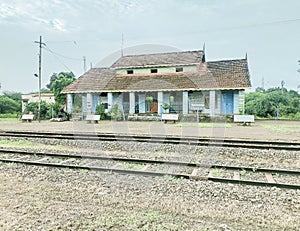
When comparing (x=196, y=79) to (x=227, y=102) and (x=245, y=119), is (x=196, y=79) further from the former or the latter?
(x=245, y=119)

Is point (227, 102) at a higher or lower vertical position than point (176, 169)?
higher

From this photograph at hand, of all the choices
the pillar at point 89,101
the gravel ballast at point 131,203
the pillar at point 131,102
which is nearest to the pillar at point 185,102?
the pillar at point 131,102

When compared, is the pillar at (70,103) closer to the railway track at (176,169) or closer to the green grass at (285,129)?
the railway track at (176,169)

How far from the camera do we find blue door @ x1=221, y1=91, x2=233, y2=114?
21.7m

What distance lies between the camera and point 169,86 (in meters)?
22.8

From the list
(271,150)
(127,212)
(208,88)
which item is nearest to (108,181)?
(127,212)

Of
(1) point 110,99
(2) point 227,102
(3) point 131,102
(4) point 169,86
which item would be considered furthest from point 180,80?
(1) point 110,99

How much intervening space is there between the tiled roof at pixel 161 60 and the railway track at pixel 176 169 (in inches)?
740

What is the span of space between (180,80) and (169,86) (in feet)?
4.24

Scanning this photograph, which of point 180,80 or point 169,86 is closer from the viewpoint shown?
point 169,86

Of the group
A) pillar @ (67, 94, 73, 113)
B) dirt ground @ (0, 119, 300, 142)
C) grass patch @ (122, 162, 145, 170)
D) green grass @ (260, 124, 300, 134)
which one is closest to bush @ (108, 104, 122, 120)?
pillar @ (67, 94, 73, 113)

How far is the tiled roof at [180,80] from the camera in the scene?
21797 millimetres

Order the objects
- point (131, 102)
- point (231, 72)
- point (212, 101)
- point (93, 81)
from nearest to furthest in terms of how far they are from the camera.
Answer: point (212, 101) < point (231, 72) < point (131, 102) < point (93, 81)

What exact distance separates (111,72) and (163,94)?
8.16m
